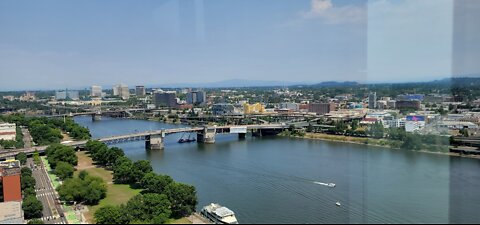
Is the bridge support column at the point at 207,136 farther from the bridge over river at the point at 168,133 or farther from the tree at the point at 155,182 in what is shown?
the tree at the point at 155,182

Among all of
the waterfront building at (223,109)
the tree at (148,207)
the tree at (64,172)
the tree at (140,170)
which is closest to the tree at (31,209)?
the tree at (148,207)

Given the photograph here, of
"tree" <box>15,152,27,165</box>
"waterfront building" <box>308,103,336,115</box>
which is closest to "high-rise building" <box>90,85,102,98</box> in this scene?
"waterfront building" <box>308,103,336,115</box>

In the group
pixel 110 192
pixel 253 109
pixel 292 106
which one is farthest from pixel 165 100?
pixel 110 192

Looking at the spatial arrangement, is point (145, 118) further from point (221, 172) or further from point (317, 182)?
point (317, 182)

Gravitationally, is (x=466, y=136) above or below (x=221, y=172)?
above

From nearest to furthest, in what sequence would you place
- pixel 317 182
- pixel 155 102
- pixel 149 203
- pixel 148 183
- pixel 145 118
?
pixel 149 203, pixel 148 183, pixel 317 182, pixel 145 118, pixel 155 102

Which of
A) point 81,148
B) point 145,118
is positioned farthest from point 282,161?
point 145,118

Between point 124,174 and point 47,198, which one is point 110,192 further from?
point 47,198

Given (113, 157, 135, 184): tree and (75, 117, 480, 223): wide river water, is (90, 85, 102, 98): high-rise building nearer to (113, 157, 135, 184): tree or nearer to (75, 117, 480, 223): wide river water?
(75, 117, 480, 223): wide river water
